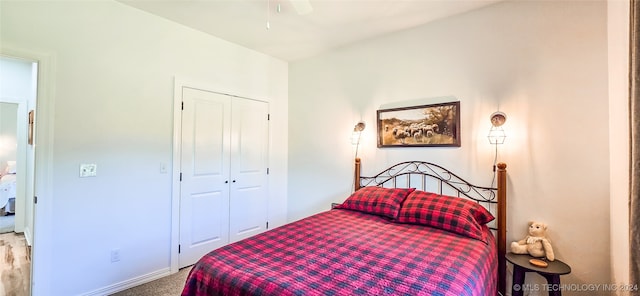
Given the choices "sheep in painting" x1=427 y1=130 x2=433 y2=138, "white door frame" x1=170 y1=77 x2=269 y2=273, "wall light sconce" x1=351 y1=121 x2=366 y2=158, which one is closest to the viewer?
"sheep in painting" x1=427 y1=130 x2=433 y2=138

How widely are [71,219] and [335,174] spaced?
2.62 meters

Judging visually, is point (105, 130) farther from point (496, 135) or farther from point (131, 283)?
point (496, 135)

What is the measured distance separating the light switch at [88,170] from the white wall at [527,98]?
8.71 ft

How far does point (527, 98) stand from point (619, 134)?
0.65m

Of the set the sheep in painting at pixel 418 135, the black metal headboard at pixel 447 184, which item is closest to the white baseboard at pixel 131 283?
the black metal headboard at pixel 447 184

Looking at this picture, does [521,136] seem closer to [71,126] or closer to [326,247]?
[326,247]

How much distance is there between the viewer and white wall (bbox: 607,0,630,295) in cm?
155

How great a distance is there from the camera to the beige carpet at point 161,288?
2.42 metres

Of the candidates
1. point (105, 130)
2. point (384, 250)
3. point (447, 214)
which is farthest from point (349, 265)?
point (105, 130)

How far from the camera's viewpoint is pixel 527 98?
88.0 inches

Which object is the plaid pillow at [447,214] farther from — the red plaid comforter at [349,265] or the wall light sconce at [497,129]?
the wall light sconce at [497,129]

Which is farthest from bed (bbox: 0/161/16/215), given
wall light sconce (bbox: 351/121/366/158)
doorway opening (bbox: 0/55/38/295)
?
wall light sconce (bbox: 351/121/366/158)

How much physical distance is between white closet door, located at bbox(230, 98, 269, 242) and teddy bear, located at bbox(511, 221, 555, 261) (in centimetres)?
288

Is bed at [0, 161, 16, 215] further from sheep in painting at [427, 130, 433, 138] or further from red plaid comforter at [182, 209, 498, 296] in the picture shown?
sheep in painting at [427, 130, 433, 138]
